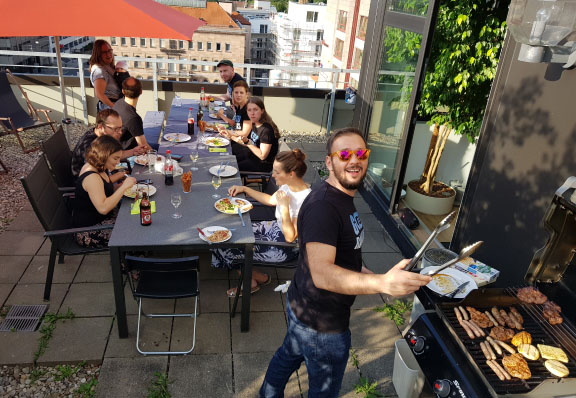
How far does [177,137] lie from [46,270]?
226 cm

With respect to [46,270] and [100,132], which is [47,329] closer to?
[46,270]

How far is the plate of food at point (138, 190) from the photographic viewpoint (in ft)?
13.0

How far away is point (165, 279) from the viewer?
352cm

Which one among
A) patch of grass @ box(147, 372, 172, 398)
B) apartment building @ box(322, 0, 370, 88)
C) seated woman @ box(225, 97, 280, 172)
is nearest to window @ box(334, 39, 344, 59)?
apartment building @ box(322, 0, 370, 88)

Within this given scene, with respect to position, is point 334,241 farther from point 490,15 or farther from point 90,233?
point 490,15

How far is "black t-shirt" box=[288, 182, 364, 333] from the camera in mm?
2100

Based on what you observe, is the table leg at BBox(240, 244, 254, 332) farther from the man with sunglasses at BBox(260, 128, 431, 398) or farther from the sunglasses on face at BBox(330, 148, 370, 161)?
the sunglasses on face at BBox(330, 148, 370, 161)

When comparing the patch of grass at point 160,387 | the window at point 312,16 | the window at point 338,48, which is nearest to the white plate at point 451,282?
the patch of grass at point 160,387

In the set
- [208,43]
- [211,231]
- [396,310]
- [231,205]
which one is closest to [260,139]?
[231,205]

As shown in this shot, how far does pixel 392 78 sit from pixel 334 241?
452cm

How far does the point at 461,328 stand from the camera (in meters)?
2.51

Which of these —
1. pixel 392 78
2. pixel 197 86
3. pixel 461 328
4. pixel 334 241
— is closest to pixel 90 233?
pixel 334 241

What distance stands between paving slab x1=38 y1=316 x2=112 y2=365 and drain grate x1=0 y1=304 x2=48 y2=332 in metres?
0.21

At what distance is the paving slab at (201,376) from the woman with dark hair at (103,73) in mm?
4474
